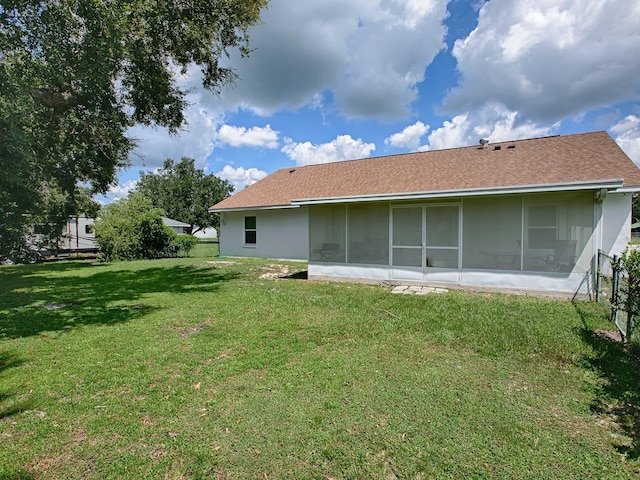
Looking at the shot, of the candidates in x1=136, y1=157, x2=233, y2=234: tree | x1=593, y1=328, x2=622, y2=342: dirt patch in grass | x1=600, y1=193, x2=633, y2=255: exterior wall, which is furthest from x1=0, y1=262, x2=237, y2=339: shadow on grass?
x1=136, y1=157, x2=233, y2=234: tree

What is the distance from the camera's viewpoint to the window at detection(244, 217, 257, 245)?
708 inches

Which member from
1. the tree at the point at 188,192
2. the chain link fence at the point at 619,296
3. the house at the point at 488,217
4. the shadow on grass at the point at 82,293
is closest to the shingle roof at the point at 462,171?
the house at the point at 488,217

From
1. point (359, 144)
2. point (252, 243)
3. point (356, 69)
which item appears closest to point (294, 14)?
point (356, 69)

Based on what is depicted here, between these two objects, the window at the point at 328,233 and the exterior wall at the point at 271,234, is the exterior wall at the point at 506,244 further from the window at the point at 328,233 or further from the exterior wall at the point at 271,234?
the exterior wall at the point at 271,234

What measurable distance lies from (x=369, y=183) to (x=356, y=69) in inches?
219

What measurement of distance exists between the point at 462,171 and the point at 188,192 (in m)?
36.7

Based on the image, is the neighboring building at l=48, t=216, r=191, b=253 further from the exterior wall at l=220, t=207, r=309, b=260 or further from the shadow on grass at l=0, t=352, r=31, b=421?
the shadow on grass at l=0, t=352, r=31, b=421

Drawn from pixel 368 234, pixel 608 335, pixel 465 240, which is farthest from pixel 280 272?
pixel 608 335

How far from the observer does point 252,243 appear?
59.1 ft

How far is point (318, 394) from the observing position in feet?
11.1

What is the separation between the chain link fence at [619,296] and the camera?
4.61 meters

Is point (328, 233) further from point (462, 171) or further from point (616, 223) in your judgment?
point (616, 223)

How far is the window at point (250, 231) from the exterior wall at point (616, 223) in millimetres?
14709

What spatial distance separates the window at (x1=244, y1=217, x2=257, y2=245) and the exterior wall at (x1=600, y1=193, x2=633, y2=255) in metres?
14.7
